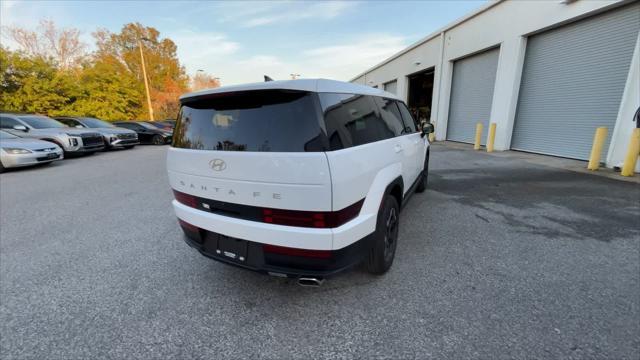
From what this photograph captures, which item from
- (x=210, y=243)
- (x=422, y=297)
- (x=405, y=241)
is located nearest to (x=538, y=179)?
(x=405, y=241)

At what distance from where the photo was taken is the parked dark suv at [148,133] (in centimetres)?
1527

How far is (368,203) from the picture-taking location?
2.11 metres

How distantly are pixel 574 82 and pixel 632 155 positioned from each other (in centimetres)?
313

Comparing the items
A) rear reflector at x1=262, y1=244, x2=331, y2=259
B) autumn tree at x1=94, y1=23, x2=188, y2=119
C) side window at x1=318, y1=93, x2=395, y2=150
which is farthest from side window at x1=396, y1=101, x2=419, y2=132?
autumn tree at x1=94, y1=23, x2=188, y2=119

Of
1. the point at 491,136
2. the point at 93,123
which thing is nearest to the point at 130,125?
the point at 93,123

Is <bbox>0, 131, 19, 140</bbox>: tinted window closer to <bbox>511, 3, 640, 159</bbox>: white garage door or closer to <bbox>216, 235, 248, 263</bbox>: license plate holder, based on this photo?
<bbox>216, 235, 248, 263</bbox>: license plate holder

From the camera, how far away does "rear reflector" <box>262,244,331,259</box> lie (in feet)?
5.88

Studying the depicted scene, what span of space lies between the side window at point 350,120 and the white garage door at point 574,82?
→ 8601mm

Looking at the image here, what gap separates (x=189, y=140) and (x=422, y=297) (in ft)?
Answer: 7.78

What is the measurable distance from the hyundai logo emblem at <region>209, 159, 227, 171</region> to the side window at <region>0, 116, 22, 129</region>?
39.5ft

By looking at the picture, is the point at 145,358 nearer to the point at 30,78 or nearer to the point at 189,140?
the point at 189,140

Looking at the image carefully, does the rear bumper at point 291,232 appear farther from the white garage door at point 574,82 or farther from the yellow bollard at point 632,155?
the white garage door at point 574,82

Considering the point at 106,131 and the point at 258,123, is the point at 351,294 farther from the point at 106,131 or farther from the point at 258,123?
the point at 106,131

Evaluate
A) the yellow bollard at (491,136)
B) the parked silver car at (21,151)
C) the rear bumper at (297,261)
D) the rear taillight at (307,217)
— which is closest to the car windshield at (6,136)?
the parked silver car at (21,151)
